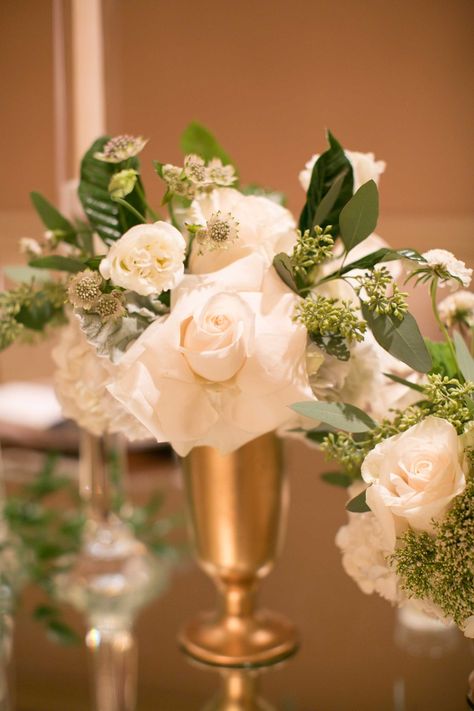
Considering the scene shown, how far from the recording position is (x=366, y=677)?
2.53 ft

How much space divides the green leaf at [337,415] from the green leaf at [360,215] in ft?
0.41

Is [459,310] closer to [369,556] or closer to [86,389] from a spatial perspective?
[369,556]

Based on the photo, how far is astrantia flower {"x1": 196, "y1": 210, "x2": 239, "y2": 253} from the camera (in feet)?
1.88

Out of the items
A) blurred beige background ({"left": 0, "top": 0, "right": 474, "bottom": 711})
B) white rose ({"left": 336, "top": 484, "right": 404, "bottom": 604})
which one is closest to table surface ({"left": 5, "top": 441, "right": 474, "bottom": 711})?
blurred beige background ({"left": 0, "top": 0, "right": 474, "bottom": 711})

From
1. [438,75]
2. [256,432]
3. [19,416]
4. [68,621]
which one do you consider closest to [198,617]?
[68,621]

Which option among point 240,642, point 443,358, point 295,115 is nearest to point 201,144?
point 443,358

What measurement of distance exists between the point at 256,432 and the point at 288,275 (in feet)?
0.42

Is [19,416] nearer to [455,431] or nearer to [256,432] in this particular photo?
[256,432]

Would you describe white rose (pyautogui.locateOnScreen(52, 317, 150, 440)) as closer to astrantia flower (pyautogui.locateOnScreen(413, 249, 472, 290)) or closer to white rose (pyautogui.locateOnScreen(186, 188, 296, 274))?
white rose (pyautogui.locateOnScreen(186, 188, 296, 274))

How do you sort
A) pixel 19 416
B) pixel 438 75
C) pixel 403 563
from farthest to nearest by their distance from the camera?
1. pixel 438 75
2. pixel 19 416
3. pixel 403 563

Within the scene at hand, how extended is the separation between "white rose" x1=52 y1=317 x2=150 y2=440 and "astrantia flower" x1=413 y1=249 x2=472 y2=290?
28cm

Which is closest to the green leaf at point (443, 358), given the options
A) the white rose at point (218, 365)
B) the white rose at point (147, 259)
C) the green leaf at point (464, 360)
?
the green leaf at point (464, 360)

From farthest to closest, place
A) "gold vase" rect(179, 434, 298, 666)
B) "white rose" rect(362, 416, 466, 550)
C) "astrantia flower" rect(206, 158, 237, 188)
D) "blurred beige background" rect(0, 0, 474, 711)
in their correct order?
"blurred beige background" rect(0, 0, 474, 711)
"gold vase" rect(179, 434, 298, 666)
"astrantia flower" rect(206, 158, 237, 188)
"white rose" rect(362, 416, 466, 550)

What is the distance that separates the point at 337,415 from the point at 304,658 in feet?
1.20
